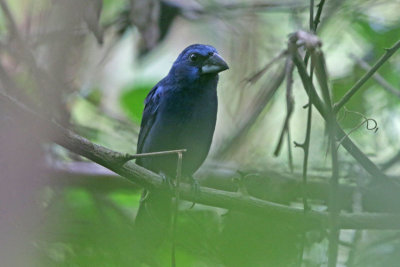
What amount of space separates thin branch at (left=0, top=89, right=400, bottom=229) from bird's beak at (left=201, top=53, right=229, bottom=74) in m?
1.21

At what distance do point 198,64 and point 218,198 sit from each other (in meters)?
1.56

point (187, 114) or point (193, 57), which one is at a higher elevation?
point (193, 57)

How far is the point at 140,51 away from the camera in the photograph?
4.90 m

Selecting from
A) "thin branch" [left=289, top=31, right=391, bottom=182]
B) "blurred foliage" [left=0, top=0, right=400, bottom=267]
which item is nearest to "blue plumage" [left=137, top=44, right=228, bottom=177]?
"blurred foliage" [left=0, top=0, right=400, bottom=267]

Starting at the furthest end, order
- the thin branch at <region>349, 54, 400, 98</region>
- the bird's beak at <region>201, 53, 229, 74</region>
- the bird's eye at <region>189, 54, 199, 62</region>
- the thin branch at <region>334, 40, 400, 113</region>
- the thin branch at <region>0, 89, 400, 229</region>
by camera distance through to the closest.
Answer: the bird's eye at <region>189, 54, 199, 62</region>
the bird's beak at <region>201, 53, 229, 74</region>
the thin branch at <region>349, 54, 400, 98</region>
the thin branch at <region>0, 89, 400, 229</region>
the thin branch at <region>334, 40, 400, 113</region>

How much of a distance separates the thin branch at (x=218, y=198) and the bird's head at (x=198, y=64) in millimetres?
1269

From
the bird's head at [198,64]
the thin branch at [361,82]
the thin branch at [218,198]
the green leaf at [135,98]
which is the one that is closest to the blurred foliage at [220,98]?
the green leaf at [135,98]

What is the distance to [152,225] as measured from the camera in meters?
3.29

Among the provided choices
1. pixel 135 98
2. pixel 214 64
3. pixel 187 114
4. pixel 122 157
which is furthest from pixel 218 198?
pixel 135 98

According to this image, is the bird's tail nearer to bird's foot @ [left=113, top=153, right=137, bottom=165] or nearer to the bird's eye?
bird's foot @ [left=113, top=153, right=137, bottom=165]

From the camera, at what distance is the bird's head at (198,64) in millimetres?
4402

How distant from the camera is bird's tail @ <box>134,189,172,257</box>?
280cm

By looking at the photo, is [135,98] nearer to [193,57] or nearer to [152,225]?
[193,57]

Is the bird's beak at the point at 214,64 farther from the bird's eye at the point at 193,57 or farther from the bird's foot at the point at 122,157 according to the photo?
the bird's foot at the point at 122,157
